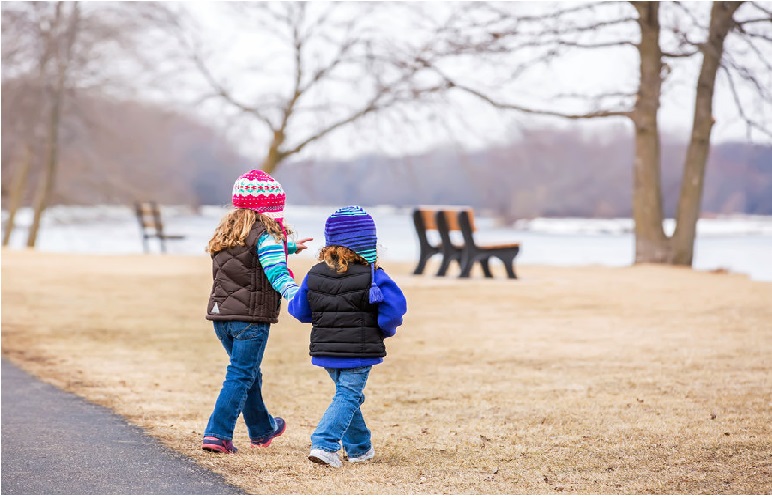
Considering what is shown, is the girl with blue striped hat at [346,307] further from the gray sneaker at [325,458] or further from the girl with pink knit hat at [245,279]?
the girl with pink knit hat at [245,279]

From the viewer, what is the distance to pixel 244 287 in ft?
16.4

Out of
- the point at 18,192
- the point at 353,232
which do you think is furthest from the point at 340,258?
the point at 18,192

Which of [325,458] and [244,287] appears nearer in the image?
[325,458]

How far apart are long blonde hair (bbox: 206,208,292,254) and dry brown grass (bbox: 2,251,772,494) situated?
3.23 ft

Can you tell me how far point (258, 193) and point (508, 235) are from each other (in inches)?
→ 1167

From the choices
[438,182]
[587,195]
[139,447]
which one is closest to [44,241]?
[438,182]

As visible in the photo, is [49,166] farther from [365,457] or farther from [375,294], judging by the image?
[375,294]

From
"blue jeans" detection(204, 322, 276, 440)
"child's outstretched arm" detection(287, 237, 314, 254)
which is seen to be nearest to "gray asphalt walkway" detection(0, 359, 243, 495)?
"blue jeans" detection(204, 322, 276, 440)

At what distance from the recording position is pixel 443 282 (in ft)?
49.5

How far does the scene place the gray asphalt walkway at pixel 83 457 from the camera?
15.1ft

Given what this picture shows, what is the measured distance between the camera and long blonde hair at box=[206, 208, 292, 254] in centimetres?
498

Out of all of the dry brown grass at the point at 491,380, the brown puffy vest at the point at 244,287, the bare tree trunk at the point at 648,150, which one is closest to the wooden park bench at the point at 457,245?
the dry brown grass at the point at 491,380

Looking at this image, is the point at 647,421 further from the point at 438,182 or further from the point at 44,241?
the point at 44,241

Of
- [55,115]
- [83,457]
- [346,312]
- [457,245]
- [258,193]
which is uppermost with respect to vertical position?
[55,115]
